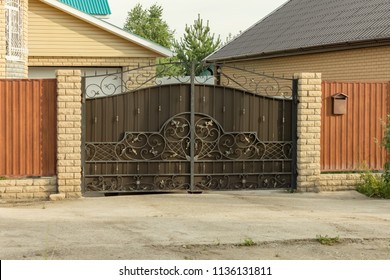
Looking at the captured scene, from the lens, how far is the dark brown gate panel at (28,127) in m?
13.9

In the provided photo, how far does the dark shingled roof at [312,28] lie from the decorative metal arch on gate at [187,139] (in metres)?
7.58

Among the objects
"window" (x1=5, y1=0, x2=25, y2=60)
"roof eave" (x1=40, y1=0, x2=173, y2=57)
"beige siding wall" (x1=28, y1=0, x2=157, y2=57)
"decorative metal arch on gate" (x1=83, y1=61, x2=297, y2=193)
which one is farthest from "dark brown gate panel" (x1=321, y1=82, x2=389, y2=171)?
"beige siding wall" (x1=28, y1=0, x2=157, y2=57)

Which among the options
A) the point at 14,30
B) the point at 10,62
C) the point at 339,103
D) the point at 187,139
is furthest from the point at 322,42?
the point at 187,139

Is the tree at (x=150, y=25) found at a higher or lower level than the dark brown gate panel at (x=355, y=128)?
higher

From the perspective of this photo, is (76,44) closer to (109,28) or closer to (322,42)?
(109,28)

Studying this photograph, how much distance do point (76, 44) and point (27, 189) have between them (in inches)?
429

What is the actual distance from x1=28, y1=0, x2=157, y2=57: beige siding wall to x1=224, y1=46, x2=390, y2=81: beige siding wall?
495 cm

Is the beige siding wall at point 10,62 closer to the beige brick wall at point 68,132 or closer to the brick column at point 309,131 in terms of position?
the beige brick wall at point 68,132

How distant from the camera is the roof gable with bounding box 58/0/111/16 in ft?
101

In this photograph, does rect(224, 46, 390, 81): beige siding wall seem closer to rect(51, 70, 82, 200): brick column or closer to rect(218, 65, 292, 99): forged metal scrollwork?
rect(218, 65, 292, 99): forged metal scrollwork

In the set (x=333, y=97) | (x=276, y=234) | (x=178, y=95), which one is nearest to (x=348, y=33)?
(x=333, y=97)

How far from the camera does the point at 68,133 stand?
549 inches

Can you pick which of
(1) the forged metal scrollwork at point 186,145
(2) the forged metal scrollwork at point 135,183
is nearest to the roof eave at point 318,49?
(1) the forged metal scrollwork at point 186,145

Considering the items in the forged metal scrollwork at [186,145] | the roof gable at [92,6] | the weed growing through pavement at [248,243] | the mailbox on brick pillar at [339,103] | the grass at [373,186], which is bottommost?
the weed growing through pavement at [248,243]
